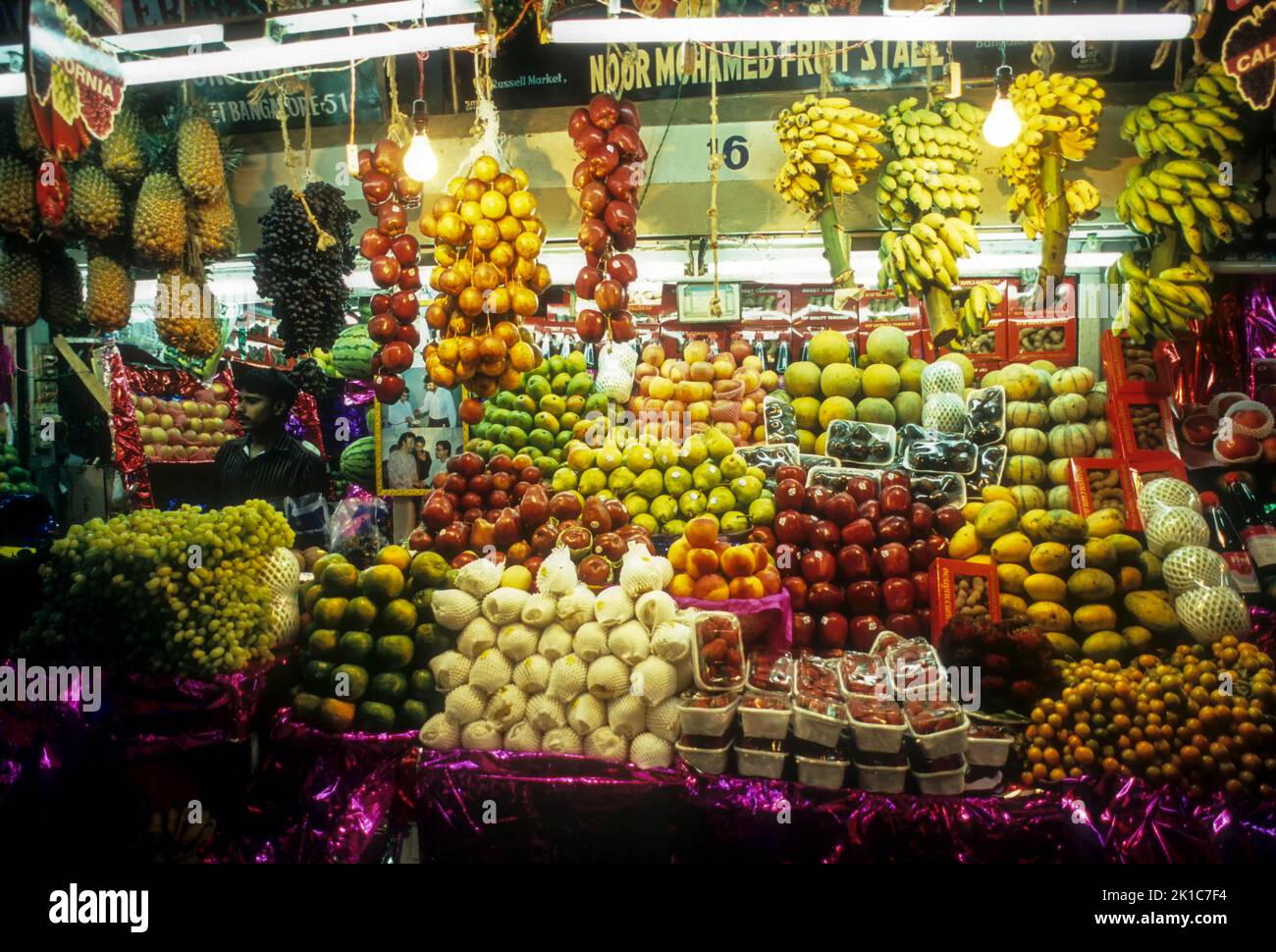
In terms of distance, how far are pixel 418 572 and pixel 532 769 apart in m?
0.93

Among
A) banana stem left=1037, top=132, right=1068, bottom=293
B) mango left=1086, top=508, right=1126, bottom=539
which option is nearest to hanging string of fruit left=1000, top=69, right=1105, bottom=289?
banana stem left=1037, top=132, right=1068, bottom=293

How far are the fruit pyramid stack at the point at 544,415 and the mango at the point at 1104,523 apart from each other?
2.51 metres

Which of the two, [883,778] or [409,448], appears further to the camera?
[409,448]

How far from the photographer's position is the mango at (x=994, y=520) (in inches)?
139

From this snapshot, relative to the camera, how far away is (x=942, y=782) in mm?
2623

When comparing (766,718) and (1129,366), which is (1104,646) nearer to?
(766,718)

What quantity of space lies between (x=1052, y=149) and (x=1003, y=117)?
2.48ft

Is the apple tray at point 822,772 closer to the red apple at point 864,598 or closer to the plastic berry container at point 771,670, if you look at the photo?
the plastic berry container at point 771,670

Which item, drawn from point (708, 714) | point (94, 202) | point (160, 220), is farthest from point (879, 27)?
point (94, 202)

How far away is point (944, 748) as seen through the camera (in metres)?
2.62

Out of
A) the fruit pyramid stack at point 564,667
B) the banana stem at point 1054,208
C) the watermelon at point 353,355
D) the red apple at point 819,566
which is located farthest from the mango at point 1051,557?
the watermelon at point 353,355

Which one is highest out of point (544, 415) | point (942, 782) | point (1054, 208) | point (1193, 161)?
point (1193, 161)

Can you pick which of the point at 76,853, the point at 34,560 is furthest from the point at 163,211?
the point at 76,853

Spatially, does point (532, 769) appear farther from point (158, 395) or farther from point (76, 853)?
point (158, 395)
